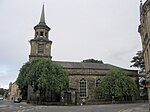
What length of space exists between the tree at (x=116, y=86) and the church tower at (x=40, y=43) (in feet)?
54.1

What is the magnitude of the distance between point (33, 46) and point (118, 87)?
23.9 meters

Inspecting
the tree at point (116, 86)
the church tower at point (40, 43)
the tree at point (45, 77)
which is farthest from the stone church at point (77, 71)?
the tree at point (45, 77)

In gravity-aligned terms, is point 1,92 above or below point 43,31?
below

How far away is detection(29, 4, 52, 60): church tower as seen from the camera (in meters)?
51.5

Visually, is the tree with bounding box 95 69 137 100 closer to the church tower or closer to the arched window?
the arched window

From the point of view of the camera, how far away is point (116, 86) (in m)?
41.8

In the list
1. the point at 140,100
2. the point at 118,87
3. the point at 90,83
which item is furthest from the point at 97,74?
the point at 140,100

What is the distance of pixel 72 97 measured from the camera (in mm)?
41188

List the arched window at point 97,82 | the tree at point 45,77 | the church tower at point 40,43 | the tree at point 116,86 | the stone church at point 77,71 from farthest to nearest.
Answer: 1. the church tower at point 40,43
2. the arched window at point 97,82
3. the stone church at point 77,71
4. the tree at point 116,86
5. the tree at point 45,77

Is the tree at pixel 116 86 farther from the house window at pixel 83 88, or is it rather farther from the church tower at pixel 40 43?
the church tower at pixel 40 43

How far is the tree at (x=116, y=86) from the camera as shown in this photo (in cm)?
4184

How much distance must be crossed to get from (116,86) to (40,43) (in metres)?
22.5

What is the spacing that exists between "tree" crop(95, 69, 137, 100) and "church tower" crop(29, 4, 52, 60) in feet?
54.1

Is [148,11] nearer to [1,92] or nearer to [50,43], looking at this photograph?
[50,43]
